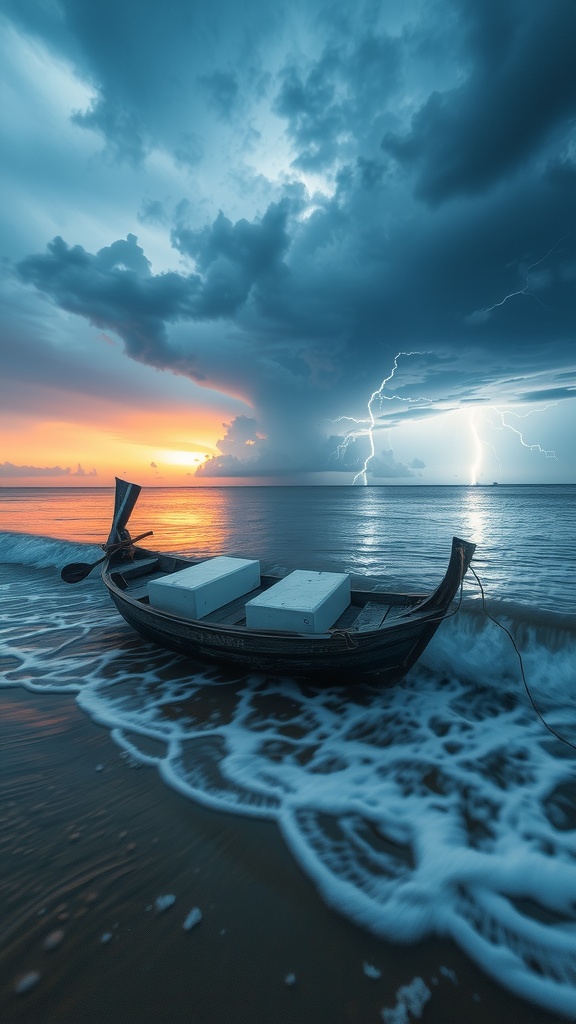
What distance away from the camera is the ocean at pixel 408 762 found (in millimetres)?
3930

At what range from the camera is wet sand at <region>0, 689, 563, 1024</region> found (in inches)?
125

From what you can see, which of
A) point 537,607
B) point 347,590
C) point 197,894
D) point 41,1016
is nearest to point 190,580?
point 347,590

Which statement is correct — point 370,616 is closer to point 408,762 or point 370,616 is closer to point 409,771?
point 408,762

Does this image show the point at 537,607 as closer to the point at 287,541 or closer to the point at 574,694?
the point at 574,694

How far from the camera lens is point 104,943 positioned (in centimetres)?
359

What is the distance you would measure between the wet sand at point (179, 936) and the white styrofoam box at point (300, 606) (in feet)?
10.1

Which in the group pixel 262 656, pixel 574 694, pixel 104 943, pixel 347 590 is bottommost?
pixel 574 694

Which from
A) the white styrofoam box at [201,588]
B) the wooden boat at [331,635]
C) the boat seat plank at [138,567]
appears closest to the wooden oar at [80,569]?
the boat seat plank at [138,567]

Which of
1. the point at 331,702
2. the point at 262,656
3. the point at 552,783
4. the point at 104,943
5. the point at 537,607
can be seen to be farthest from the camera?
the point at 537,607

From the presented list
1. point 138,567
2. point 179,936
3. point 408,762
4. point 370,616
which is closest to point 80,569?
point 138,567

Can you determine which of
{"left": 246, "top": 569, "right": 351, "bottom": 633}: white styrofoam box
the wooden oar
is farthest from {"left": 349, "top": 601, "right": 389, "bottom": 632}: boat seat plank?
the wooden oar

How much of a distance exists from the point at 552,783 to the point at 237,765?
4.96 metres

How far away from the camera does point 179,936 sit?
366 cm

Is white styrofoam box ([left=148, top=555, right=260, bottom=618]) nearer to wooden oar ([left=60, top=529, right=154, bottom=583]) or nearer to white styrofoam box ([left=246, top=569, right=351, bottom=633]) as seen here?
white styrofoam box ([left=246, top=569, right=351, bottom=633])
